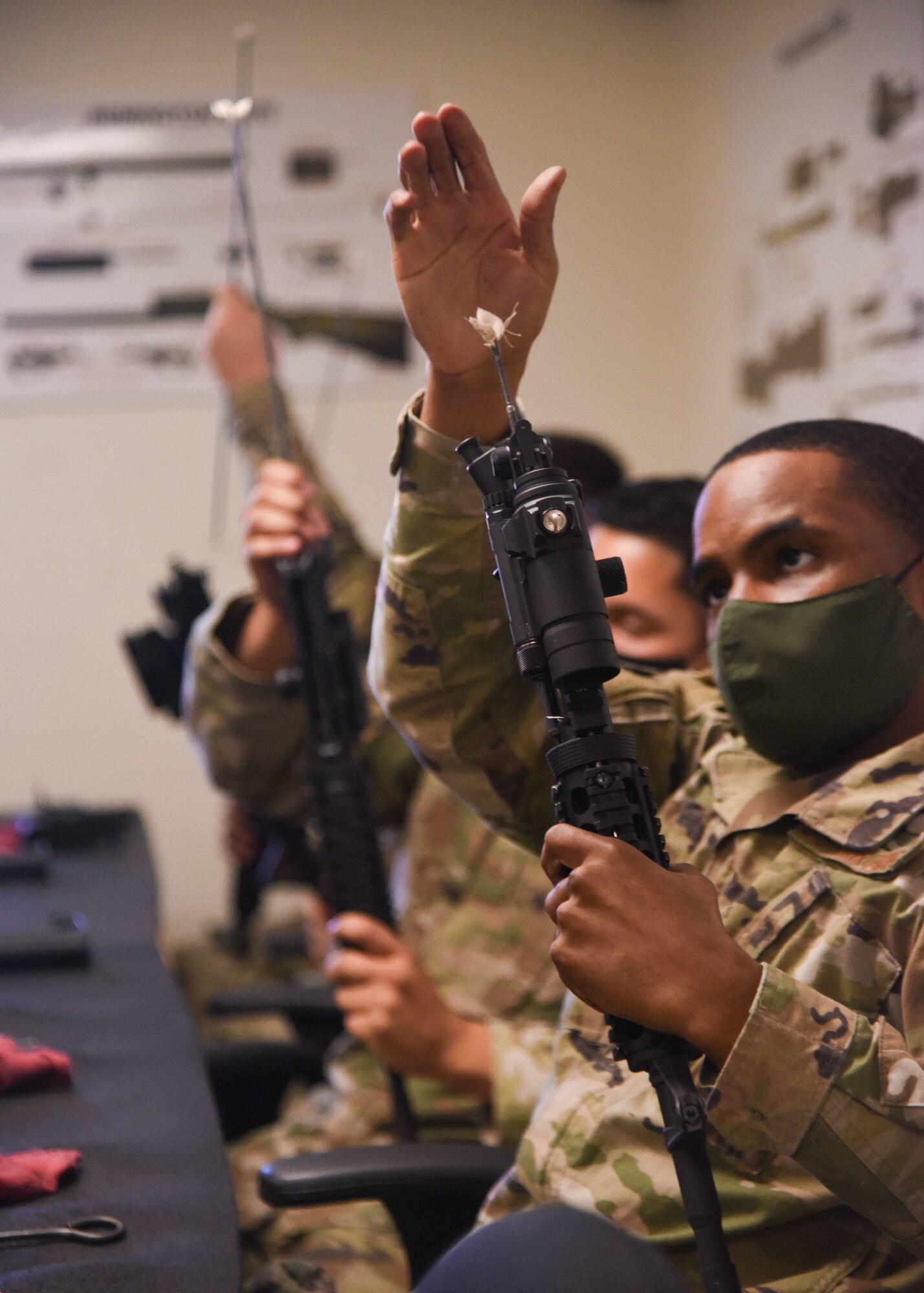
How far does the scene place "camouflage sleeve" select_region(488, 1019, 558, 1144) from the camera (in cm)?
128

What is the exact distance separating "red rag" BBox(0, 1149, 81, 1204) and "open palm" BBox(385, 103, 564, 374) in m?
0.64

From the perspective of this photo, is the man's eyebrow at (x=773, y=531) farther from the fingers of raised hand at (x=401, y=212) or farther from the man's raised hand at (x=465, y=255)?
the fingers of raised hand at (x=401, y=212)

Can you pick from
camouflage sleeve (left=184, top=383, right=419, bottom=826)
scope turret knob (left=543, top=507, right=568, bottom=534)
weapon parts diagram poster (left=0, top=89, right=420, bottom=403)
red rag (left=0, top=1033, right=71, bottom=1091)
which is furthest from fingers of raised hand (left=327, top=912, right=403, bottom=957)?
weapon parts diagram poster (left=0, top=89, right=420, bottom=403)

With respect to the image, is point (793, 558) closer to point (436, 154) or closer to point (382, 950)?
point (436, 154)

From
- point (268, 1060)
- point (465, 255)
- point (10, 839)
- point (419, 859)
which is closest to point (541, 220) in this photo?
point (465, 255)

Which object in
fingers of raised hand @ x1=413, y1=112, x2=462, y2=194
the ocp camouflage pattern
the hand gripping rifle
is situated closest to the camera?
the hand gripping rifle

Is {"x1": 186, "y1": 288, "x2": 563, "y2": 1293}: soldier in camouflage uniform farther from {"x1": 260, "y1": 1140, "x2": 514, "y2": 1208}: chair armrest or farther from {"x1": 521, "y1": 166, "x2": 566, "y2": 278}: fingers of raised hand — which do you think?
{"x1": 521, "y1": 166, "x2": 566, "y2": 278}: fingers of raised hand

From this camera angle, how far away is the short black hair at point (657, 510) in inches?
61.0

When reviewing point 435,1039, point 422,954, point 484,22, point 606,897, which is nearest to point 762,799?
point 606,897

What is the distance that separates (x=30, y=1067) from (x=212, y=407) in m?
2.30

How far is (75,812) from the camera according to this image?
2.40 metres

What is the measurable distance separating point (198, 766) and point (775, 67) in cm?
204

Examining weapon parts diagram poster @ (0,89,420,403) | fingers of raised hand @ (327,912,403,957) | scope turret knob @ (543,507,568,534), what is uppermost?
weapon parts diagram poster @ (0,89,420,403)

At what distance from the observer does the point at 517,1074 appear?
1.30 m
